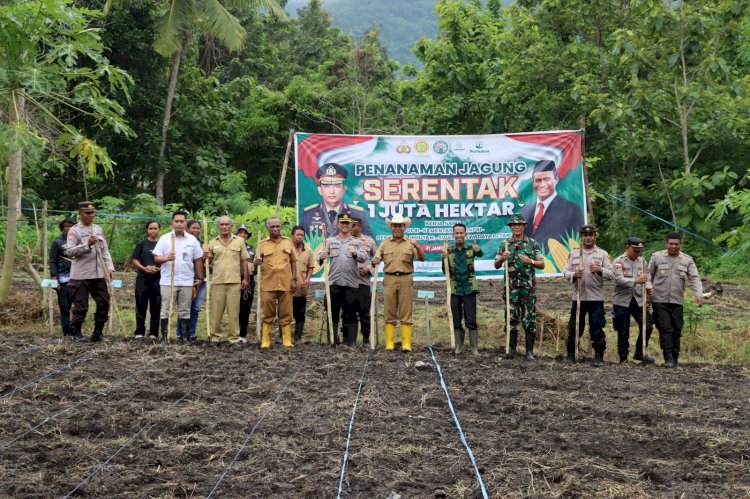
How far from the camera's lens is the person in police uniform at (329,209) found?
11.6 meters

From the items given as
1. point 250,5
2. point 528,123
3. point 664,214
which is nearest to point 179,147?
point 250,5

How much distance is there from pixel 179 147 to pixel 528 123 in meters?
8.89

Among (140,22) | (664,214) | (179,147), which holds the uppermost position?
(140,22)

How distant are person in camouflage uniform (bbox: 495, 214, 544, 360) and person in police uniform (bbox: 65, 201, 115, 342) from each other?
15.3 feet

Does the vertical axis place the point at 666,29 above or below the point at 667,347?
above

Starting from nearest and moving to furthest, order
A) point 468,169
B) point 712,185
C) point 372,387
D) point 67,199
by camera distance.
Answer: point 372,387
point 468,169
point 712,185
point 67,199

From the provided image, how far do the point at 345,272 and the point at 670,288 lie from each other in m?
3.80

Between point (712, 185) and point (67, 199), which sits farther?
point (67, 199)

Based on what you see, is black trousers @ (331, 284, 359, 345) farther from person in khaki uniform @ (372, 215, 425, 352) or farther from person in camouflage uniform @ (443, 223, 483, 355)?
person in camouflage uniform @ (443, 223, 483, 355)

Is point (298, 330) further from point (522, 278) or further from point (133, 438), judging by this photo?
point (133, 438)

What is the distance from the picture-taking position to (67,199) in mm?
22000

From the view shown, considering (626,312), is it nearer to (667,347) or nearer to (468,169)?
(667,347)

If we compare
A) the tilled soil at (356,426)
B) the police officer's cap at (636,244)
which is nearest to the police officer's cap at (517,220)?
the police officer's cap at (636,244)

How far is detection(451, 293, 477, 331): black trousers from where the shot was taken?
403 inches
